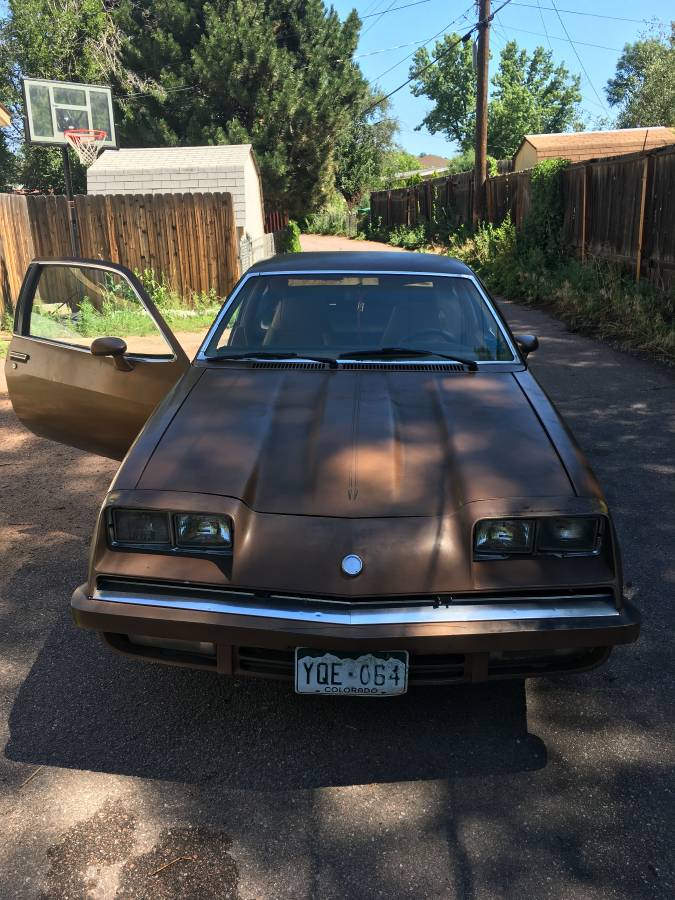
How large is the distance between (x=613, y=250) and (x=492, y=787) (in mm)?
11239

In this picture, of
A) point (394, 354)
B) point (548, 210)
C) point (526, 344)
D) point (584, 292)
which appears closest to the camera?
point (394, 354)

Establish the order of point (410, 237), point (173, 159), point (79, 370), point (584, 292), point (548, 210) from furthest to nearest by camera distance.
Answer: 1. point (410, 237)
2. point (173, 159)
3. point (548, 210)
4. point (584, 292)
5. point (79, 370)

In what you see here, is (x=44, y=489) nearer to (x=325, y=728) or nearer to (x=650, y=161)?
(x=325, y=728)

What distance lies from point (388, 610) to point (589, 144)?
3146 centimetres

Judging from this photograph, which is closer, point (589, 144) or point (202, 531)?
point (202, 531)

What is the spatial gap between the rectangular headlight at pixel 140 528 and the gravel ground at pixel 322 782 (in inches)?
28.7

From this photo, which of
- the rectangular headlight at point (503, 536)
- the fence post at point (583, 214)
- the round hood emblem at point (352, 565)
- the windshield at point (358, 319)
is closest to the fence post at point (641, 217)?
the fence post at point (583, 214)

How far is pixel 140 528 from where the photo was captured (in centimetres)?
264

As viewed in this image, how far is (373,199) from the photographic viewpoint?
4003 centimetres

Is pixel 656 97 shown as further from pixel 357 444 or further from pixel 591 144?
pixel 357 444

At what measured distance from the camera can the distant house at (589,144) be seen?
29.3 metres

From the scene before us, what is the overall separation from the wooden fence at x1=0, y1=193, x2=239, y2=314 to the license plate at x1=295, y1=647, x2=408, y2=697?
11.9 metres

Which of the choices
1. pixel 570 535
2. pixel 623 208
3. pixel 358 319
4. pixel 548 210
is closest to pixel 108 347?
pixel 358 319

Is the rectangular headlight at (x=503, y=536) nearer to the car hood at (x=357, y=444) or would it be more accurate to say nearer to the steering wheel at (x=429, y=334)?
the car hood at (x=357, y=444)
